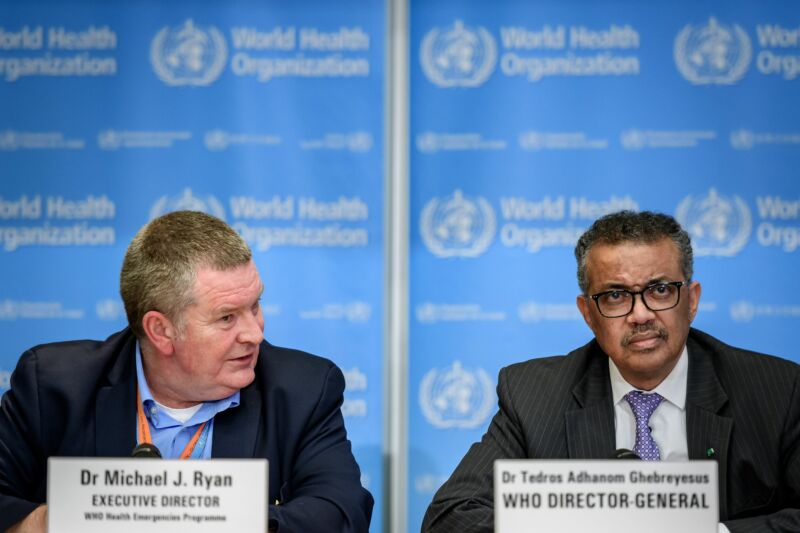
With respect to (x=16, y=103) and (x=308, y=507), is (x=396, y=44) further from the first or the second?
Result: (x=308, y=507)

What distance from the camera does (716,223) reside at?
427 centimetres

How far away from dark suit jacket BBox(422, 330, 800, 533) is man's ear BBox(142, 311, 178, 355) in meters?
0.89

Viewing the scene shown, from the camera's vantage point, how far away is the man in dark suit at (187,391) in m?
2.66

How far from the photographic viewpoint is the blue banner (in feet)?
14.4

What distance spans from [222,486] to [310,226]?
2.36 metres

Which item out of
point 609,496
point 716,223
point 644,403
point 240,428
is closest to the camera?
point 609,496

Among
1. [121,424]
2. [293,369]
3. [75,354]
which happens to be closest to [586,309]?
[293,369]

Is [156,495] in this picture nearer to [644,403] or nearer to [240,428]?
[240,428]

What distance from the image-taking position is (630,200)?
4.30 metres

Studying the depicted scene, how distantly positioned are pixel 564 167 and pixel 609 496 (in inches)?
96.2

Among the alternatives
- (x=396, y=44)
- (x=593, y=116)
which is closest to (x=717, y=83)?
(x=593, y=116)

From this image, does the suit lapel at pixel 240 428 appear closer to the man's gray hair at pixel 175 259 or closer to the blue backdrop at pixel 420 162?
the man's gray hair at pixel 175 259

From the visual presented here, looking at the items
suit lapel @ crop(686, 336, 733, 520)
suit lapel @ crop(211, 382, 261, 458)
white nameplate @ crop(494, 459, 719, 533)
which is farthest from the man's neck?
suit lapel @ crop(686, 336, 733, 520)

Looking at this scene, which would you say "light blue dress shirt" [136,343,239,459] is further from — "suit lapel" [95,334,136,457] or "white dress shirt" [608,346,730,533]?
"white dress shirt" [608,346,730,533]
